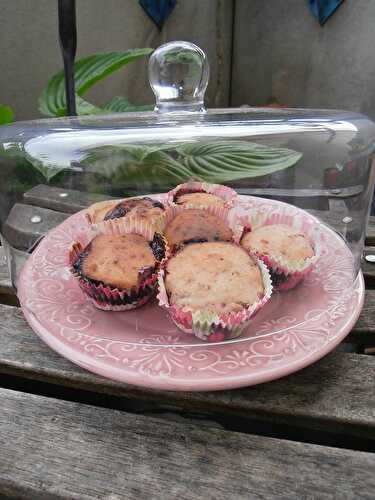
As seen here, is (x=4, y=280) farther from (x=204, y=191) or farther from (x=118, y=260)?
(x=204, y=191)

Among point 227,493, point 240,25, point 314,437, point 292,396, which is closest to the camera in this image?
point 227,493

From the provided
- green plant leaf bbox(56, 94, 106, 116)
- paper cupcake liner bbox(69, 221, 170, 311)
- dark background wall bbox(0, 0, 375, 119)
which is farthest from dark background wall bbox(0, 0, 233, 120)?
paper cupcake liner bbox(69, 221, 170, 311)

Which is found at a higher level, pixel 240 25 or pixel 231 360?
pixel 240 25

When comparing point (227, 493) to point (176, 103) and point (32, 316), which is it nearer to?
point (32, 316)

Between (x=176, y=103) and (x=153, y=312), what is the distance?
0.36m

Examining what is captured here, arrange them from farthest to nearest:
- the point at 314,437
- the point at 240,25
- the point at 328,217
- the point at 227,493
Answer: the point at 240,25
the point at 328,217
the point at 314,437
the point at 227,493

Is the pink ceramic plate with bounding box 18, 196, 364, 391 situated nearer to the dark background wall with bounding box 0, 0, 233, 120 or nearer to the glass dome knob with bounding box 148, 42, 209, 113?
the glass dome knob with bounding box 148, 42, 209, 113

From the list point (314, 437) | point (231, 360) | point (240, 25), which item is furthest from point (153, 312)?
point (240, 25)

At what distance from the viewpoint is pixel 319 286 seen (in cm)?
74

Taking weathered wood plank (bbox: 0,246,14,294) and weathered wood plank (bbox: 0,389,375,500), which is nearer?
weathered wood plank (bbox: 0,389,375,500)

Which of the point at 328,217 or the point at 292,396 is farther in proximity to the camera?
the point at 328,217

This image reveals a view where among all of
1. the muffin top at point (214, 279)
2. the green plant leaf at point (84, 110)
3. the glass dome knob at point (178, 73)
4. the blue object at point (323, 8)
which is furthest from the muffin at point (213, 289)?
the blue object at point (323, 8)

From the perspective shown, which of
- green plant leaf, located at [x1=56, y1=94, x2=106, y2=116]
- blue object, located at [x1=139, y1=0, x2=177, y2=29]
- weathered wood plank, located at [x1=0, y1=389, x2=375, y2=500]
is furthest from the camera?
blue object, located at [x1=139, y1=0, x2=177, y2=29]

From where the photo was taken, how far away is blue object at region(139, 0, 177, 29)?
103 inches
